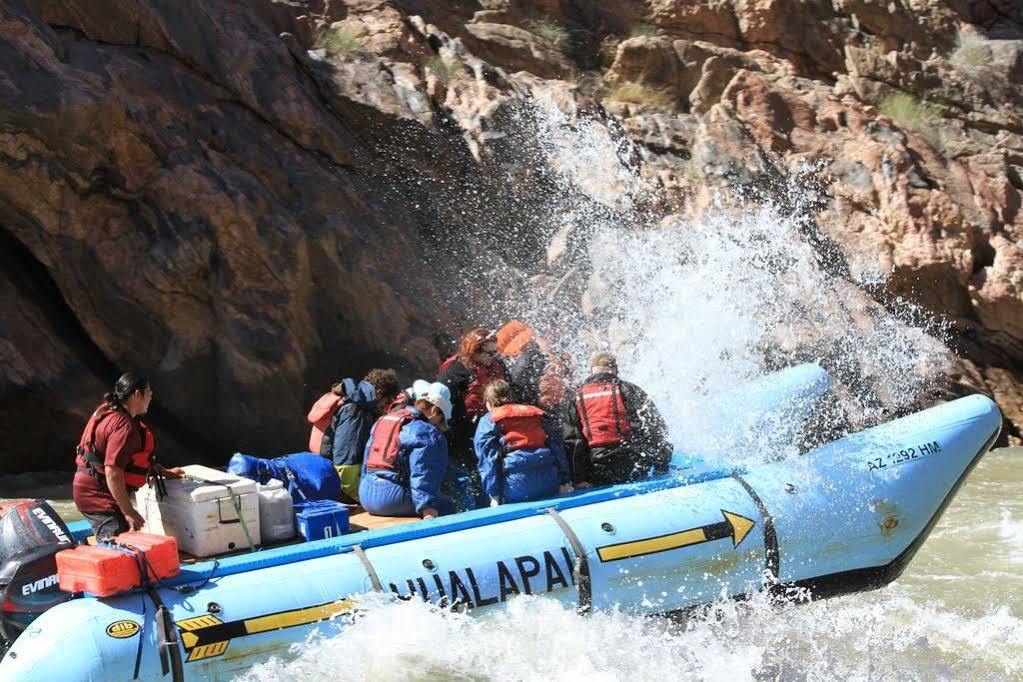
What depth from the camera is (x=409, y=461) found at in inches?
236

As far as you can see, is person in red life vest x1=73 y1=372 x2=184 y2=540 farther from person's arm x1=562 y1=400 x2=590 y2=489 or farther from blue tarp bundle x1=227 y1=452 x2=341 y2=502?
person's arm x1=562 y1=400 x2=590 y2=489

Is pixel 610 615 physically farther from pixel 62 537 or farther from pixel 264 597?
pixel 62 537

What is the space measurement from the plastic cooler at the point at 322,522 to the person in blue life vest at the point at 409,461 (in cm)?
37

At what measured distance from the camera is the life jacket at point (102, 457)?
5.21m

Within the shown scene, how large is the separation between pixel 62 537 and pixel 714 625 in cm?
346

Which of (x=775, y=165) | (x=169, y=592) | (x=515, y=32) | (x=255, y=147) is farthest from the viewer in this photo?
(x=515, y=32)

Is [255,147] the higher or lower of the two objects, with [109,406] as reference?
higher

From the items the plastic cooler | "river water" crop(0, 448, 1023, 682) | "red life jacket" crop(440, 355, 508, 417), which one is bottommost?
"river water" crop(0, 448, 1023, 682)

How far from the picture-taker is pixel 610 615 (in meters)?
5.61

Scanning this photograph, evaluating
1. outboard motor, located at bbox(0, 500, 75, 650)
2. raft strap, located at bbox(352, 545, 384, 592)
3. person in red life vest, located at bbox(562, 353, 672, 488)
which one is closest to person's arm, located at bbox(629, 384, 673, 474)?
person in red life vest, located at bbox(562, 353, 672, 488)

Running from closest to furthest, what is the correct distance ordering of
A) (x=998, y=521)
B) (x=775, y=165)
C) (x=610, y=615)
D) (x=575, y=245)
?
1. (x=610, y=615)
2. (x=998, y=521)
3. (x=575, y=245)
4. (x=775, y=165)

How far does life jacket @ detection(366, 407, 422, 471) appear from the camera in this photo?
5.96 metres

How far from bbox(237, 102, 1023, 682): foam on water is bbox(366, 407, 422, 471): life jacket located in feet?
3.51

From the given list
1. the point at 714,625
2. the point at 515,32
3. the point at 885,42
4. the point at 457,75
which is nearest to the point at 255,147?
the point at 457,75
